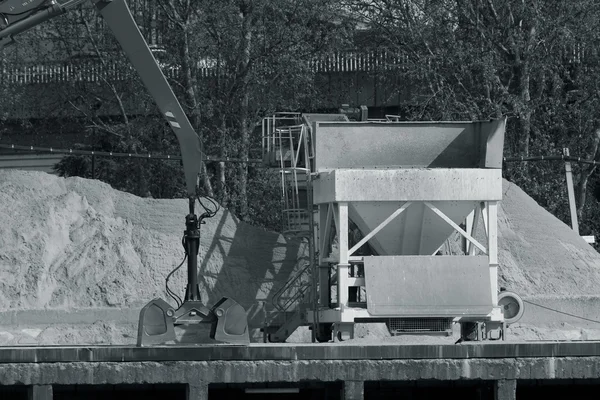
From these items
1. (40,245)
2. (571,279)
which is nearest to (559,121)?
(571,279)

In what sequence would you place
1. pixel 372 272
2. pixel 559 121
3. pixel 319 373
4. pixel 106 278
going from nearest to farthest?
pixel 319 373 → pixel 372 272 → pixel 106 278 → pixel 559 121

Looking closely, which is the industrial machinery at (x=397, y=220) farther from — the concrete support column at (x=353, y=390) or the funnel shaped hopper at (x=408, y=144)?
the concrete support column at (x=353, y=390)

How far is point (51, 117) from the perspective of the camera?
105 ft

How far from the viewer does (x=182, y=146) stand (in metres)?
17.7

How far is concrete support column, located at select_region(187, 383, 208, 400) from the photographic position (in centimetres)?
1555

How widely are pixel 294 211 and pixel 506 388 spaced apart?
23.4 ft

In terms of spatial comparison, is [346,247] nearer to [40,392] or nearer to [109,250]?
[40,392]

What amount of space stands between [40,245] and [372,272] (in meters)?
8.70

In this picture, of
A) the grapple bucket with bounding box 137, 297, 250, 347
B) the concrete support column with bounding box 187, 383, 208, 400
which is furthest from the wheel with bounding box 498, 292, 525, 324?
the concrete support column with bounding box 187, 383, 208, 400

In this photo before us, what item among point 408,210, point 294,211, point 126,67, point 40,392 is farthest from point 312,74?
point 40,392

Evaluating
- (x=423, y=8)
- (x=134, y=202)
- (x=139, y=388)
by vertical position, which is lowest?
(x=139, y=388)

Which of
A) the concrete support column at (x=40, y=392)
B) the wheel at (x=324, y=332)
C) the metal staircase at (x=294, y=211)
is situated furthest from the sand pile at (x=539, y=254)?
the concrete support column at (x=40, y=392)

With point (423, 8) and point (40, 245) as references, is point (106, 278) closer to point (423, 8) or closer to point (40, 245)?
point (40, 245)

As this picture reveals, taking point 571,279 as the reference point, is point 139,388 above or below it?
below
